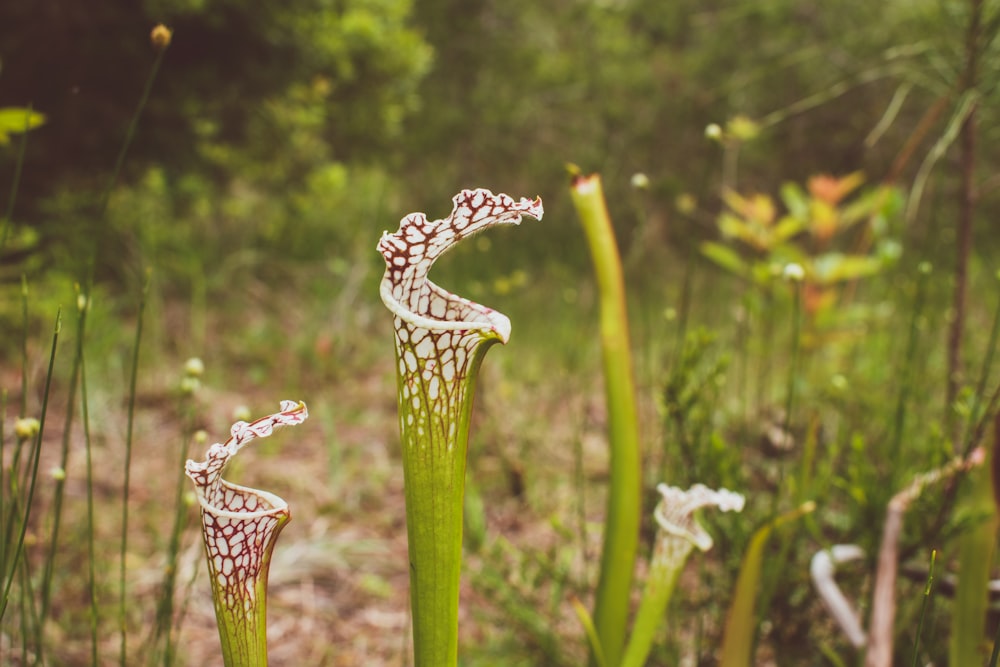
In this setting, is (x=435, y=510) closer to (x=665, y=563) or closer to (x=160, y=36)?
(x=665, y=563)

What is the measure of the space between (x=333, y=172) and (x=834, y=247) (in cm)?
470

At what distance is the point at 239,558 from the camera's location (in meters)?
0.70

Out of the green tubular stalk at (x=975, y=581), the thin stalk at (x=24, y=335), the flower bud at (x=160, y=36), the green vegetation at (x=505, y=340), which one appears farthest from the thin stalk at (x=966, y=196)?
the thin stalk at (x=24, y=335)

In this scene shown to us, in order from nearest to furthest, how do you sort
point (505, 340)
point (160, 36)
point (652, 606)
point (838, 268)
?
point (505, 340) → point (160, 36) → point (652, 606) → point (838, 268)

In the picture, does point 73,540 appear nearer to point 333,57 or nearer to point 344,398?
point 344,398

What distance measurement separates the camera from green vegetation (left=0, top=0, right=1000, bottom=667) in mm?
1051

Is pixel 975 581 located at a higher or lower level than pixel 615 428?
lower

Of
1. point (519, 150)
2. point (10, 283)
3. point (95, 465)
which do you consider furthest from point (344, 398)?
point (519, 150)

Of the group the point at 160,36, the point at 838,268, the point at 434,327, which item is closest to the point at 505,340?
the point at 434,327

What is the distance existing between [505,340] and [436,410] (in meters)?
0.10

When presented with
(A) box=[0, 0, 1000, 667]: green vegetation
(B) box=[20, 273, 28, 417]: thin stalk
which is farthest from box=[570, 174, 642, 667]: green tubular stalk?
(B) box=[20, 273, 28, 417]: thin stalk

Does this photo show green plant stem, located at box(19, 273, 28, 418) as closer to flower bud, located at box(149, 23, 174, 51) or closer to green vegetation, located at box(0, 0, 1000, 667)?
green vegetation, located at box(0, 0, 1000, 667)

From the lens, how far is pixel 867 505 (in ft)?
4.16

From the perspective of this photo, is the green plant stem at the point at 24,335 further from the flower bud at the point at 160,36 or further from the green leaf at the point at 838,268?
the green leaf at the point at 838,268
